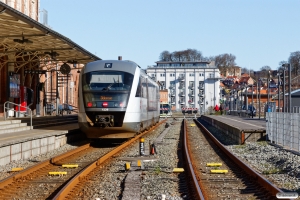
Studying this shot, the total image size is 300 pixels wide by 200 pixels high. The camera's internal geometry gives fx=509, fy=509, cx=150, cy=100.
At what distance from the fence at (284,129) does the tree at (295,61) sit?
8149cm

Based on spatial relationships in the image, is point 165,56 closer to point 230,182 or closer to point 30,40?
point 30,40

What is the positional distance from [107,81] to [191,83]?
95.2m

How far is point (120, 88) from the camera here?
18.8m

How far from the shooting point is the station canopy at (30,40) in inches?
731

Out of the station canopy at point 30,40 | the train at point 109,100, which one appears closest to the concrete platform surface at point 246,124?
the train at point 109,100

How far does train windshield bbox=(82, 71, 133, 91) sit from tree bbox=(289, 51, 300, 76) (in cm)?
8345

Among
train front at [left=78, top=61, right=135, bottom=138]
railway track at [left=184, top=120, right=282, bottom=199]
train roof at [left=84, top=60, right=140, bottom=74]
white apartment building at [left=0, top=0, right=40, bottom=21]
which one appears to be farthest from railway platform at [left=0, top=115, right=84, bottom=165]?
white apartment building at [left=0, top=0, right=40, bottom=21]

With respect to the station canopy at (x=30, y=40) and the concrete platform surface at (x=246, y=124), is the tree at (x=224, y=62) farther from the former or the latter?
the station canopy at (x=30, y=40)

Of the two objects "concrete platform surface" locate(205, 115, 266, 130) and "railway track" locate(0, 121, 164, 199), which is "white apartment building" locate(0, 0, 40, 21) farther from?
"railway track" locate(0, 121, 164, 199)

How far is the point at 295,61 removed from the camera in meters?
102

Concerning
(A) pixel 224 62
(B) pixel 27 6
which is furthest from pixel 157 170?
(A) pixel 224 62

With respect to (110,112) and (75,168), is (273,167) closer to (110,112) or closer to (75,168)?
(75,168)

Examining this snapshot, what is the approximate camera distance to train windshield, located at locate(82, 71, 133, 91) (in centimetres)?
1877

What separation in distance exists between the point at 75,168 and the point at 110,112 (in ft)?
19.2
